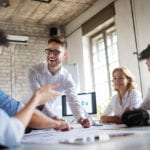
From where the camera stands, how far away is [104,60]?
525cm

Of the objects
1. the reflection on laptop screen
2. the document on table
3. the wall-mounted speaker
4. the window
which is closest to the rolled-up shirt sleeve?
the document on table

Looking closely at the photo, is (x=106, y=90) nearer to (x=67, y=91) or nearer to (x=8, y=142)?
(x=67, y=91)

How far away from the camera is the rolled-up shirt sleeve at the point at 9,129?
740 millimetres

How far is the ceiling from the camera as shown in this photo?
5.06m

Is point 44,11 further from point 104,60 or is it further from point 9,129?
point 9,129

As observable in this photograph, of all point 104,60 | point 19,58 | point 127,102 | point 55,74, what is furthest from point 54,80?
point 19,58

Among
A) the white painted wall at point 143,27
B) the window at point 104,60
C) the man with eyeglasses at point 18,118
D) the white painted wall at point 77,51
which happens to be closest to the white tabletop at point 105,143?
the man with eyeglasses at point 18,118

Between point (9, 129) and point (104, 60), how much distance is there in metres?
4.57

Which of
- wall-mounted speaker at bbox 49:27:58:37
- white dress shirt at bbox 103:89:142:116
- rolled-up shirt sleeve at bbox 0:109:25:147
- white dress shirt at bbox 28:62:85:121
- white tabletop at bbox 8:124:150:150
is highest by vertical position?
wall-mounted speaker at bbox 49:27:58:37

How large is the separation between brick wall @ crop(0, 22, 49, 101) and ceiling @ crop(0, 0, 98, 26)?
18 cm

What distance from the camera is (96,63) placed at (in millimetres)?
5492

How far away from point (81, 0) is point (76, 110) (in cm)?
317

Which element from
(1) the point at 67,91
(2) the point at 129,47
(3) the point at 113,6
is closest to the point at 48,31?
(3) the point at 113,6

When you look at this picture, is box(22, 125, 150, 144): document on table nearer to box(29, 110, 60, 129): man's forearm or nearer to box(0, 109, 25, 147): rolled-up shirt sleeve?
box(29, 110, 60, 129): man's forearm
